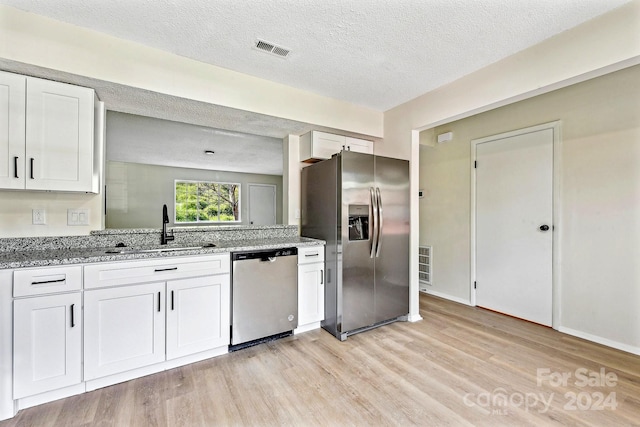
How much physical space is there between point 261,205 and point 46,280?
2.04 metres

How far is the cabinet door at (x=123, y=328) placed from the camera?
1.83 metres

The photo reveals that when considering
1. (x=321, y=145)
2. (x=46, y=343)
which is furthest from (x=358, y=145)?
(x=46, y=343)

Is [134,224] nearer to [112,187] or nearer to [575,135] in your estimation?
[112,187]

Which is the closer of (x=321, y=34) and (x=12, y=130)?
(x=12, y=130)

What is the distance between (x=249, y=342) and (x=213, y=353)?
32cm

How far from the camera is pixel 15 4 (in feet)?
5.57

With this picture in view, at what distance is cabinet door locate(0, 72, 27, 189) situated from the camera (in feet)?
5.93

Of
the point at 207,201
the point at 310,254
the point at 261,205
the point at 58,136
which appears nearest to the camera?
the point at 58,136

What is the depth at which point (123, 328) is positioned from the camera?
192 centimetres

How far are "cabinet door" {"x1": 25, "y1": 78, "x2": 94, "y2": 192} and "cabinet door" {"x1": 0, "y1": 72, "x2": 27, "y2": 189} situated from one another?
33mm

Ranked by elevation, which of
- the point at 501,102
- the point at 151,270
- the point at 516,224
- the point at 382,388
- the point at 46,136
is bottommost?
the point at 382,388

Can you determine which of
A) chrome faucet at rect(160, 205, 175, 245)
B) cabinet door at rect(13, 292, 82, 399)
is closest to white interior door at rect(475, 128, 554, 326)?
chrome faucet at rect(160, 205, 175, 245)

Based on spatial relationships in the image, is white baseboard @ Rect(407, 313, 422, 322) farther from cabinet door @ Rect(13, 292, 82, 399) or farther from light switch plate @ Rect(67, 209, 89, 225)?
light switch plate @ Rect(67, 209, 89, 225)

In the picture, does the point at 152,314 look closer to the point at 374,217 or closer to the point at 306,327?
the point at 306,327
